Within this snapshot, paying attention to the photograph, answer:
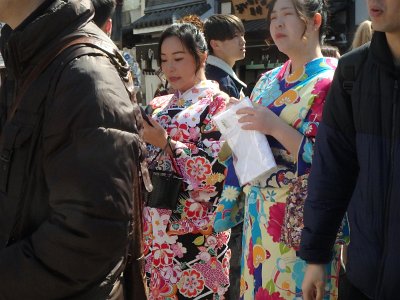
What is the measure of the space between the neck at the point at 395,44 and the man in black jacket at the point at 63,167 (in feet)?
2.91

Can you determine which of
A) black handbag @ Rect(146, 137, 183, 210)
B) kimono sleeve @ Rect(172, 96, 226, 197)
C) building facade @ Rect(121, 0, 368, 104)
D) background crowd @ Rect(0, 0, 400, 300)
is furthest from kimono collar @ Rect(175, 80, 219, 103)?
building facade @ Rect(121, 0, 368, 104)

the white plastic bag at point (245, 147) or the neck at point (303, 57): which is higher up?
the neck at point (303, 57)

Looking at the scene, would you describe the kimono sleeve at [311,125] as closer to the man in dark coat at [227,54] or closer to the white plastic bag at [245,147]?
the white plastic bag at [245,147]

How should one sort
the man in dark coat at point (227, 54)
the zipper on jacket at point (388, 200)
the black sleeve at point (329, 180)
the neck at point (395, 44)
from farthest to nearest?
the man in dark coat at point (227, 54) → the black sleeve at point (329, 180) → the neck at point (395, 44) → the zipper on jacket at point (388, 200)

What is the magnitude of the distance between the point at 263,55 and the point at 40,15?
8.72 m

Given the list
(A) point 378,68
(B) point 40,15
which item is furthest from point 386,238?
(B) point 40,15

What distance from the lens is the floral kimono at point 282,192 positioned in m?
2.43

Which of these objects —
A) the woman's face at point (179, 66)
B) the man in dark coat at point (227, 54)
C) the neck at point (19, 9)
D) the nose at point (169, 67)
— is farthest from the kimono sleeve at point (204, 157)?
the neck at point (19, 9)

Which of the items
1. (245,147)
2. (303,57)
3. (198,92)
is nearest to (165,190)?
(198,92)

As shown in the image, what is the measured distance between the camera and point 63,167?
4.34ft

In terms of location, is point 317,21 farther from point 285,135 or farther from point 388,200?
point 388,200

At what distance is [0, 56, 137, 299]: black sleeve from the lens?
132 centimetres

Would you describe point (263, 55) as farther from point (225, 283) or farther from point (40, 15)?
point (40, 15)

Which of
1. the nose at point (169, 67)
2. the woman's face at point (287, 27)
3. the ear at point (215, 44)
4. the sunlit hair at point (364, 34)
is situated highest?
the woman's face at point (287, 27)
